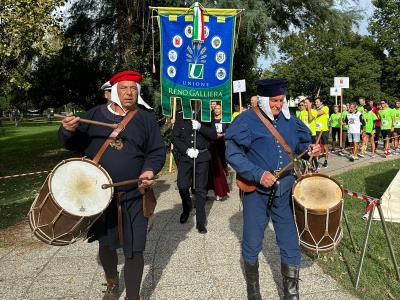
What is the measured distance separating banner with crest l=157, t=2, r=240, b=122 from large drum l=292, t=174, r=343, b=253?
4.40 metres

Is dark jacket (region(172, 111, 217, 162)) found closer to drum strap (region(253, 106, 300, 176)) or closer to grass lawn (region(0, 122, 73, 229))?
drum strap (region(253, 106, 300, 176))

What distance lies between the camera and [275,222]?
12.3 ft

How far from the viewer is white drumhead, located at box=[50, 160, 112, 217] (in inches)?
126

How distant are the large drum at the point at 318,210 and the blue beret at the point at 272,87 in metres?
0.74

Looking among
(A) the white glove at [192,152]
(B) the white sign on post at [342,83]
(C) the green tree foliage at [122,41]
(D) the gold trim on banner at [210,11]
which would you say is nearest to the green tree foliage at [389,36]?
(C) the green tree foliage at [122,41]

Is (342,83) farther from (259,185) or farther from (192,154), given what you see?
(259,185)

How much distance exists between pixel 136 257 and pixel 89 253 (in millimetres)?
1937

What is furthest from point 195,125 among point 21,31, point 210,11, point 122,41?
point 122,41

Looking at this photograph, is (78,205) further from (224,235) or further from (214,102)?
(214,102)

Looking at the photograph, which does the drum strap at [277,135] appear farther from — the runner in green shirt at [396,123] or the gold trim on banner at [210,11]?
the runner in green shirt at [396,123]

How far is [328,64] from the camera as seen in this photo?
4891cm

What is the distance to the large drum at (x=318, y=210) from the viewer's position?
3.51 metres

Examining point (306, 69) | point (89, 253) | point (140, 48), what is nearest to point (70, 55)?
point (140, 48)

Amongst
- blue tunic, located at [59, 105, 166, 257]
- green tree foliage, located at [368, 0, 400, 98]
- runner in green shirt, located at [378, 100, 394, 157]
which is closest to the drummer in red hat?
blue tunic, located at [59, 105, 166, 257]
